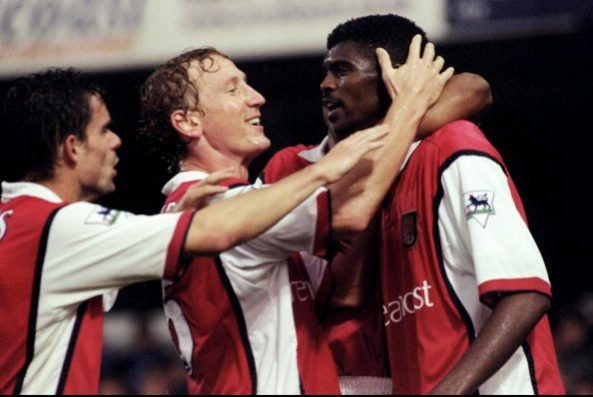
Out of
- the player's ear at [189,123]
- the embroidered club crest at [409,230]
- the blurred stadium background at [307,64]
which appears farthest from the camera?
the blurred stadium background at [307,64]

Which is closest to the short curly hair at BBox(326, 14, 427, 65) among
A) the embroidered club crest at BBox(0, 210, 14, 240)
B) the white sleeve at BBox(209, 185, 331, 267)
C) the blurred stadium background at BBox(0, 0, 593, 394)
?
the white sleeve at BBox(209, 185, 331, 267)

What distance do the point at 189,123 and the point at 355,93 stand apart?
21.6 inches

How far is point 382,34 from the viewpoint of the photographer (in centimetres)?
458

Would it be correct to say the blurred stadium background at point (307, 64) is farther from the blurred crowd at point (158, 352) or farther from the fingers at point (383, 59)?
the fingers at point (383, 59)

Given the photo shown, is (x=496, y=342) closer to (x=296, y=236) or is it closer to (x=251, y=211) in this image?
(x=296, y=236)

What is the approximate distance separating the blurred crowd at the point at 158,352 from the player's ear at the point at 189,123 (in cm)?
447

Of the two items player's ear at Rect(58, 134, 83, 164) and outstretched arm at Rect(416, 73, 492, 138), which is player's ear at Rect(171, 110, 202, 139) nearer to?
player's ear at Rect(58, 134, 83, 164)

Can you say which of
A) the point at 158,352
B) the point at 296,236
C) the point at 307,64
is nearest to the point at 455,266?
the point at 296,236

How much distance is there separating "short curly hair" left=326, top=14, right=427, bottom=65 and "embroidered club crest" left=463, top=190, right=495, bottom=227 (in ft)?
2.40

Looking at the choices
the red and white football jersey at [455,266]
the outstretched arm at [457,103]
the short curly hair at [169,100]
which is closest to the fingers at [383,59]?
the outstretched arm at [457,103]

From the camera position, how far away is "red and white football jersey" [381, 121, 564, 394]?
3.94 metres

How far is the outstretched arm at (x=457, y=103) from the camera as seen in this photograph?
4.32m

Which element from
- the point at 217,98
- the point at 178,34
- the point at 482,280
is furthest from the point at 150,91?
the point at 178,34

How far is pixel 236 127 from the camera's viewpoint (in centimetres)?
444
